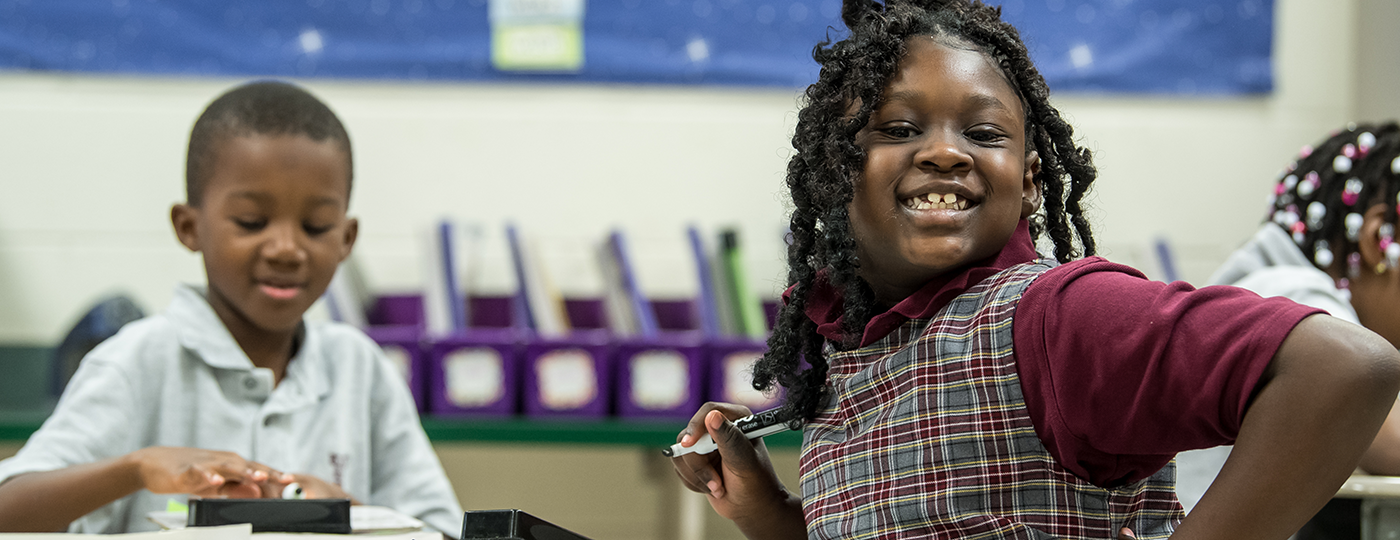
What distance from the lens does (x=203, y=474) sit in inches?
38.6

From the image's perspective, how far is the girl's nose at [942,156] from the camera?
29.1 inches

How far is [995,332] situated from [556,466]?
1.83 m

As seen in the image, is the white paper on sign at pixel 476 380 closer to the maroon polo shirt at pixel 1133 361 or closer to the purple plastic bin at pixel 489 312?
the purple plastic bin at pixel 489 312

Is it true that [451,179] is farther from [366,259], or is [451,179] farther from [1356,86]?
[1356,86]

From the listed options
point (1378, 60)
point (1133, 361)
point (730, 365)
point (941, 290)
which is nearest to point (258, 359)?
point (730, 365)

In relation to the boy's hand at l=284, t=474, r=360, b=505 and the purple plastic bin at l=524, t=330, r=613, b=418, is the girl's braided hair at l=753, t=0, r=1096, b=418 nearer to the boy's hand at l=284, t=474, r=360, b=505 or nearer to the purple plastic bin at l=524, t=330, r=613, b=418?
the boy's hand at l=284, t=474, r=360, b=505

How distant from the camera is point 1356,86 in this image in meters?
2.47

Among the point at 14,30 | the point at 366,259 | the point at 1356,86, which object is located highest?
the point at 14,30

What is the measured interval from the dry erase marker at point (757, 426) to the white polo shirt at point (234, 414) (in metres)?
0.45

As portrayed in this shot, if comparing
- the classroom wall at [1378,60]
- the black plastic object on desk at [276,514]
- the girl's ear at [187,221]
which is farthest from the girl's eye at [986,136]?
the classroom wall at [1378,60]

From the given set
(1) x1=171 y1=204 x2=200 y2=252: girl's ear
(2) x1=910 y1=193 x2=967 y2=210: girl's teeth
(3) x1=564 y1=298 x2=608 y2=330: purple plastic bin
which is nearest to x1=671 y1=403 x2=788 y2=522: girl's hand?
(2) x1=910 y1=193 x2=967 y2=210: girl's teeth

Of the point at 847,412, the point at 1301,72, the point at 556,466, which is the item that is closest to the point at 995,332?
the point at 847,412

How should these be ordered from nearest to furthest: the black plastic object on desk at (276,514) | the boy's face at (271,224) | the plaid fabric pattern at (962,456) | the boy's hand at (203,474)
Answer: the plaid fabric pattern at (962,456) < the black plastic object on desk at (276,514) < the boy's hand at (203,474) < the boy's face at (271,224)

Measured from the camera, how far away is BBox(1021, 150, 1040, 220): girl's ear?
83cm
